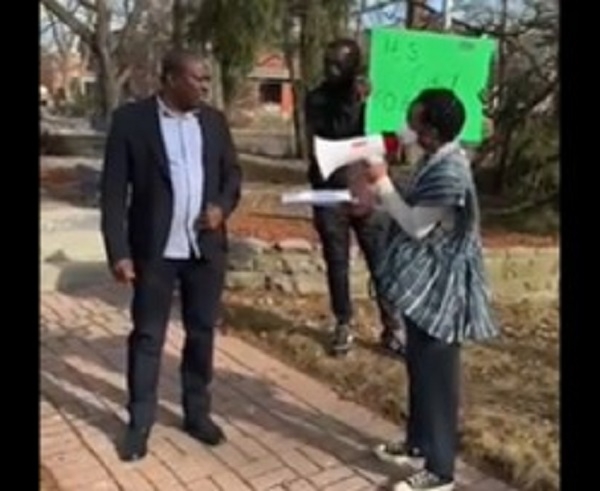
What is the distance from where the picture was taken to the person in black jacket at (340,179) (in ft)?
17.3

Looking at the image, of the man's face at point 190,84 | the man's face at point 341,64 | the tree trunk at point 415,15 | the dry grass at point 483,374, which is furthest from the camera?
the tree trunk at point 415,15

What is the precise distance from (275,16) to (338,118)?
9954 millimetres

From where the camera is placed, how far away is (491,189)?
12945mm

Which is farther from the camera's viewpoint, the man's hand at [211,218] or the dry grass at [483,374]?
the dry grass at [483,374]

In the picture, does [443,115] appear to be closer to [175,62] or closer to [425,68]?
[425,68]

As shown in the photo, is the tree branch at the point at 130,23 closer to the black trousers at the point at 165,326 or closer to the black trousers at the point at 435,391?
the black trousers at the point at 165,326

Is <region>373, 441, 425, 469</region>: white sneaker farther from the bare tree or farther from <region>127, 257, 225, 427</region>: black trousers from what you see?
the bare tree

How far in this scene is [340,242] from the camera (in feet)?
18.3

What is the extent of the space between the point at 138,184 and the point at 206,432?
3.78 ft

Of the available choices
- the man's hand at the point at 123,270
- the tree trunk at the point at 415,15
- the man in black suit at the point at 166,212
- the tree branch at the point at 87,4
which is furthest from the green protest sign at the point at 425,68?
the tree branch at the point at 87,4

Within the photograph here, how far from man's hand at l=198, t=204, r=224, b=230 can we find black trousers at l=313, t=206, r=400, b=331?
1.42 m

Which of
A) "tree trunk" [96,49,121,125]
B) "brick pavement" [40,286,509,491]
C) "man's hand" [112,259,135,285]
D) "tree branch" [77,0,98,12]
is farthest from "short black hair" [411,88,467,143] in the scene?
"tree branch" [77,0,98,12]

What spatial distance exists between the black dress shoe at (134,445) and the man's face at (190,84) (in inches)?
54.1

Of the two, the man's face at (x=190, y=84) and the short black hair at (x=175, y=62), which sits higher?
the short black hair at (x=175, y=62)
